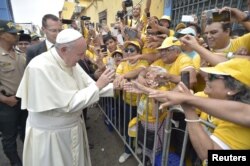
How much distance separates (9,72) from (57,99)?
1.56 metres

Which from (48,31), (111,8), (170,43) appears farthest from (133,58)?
(111,8)

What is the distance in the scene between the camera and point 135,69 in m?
3.22

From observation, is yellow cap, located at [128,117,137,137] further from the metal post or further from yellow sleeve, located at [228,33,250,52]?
yellow sleeve, located at [228,33,250,52]

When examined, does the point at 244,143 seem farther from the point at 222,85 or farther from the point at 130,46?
the point at 130,46

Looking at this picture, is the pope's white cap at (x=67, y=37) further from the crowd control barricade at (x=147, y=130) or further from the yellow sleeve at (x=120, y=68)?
the yellow sleeve at (x=120, y=68)

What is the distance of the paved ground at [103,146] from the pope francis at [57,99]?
114 cm

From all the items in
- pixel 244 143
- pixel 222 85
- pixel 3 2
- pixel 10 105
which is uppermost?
pixel 3 2

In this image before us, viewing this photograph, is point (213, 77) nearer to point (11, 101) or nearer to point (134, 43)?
point (134, 43)

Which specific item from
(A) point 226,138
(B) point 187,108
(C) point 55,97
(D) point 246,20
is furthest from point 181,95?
(D) point 246,20

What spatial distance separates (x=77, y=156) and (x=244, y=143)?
1942 millimetres

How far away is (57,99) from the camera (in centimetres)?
210

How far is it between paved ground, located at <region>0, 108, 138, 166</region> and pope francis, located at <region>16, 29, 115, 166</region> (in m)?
1.14

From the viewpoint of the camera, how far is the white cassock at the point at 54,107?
82.5 inches

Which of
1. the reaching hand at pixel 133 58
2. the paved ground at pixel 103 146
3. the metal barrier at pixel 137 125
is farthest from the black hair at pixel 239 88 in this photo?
the paved ground at pixel 103 146
